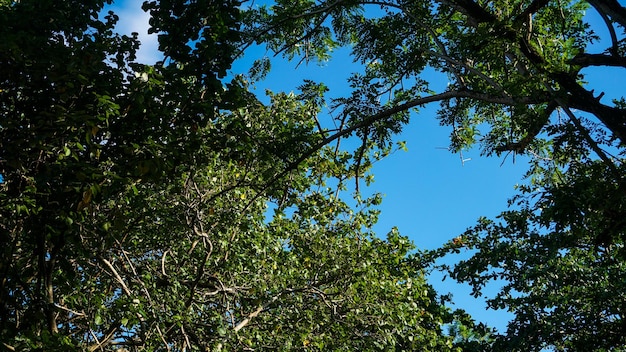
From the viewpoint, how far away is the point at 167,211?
915 centimetres

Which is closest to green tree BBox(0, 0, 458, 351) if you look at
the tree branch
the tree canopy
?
the tree canopy

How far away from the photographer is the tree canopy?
5652 mm

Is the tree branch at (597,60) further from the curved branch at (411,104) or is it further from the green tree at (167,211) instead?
the green tree at (167,211)

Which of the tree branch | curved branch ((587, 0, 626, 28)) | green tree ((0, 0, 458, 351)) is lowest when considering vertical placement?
green tree ((0, 0, 458, 351))

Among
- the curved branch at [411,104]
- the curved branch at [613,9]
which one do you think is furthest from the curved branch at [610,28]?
the curved branch at [411,104]

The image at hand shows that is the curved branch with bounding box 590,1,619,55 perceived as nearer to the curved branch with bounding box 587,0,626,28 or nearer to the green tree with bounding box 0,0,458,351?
the curved branch with bounding box 587,0,626,28

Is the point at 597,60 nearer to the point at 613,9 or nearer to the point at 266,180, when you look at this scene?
the point at 613,9

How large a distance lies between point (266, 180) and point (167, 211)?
232 cm

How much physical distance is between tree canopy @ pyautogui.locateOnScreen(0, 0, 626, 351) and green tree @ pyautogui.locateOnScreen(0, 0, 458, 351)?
0.03 meters

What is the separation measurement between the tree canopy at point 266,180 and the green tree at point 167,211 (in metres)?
0.03

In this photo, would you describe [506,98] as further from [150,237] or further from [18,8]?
[150,237]

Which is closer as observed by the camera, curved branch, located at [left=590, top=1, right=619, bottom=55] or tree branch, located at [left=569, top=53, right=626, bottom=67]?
curved branch, located at [left=590, top=1, right=619, bottom=55]

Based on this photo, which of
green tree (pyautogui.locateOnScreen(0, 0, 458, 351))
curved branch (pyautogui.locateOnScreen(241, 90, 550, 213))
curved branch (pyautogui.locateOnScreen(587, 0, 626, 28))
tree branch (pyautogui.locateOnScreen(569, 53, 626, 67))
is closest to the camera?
green tree (pyautogui.locateOnScreen(0, 0, 458, 351))

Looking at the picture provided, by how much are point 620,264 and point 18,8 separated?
10801 millimetres
